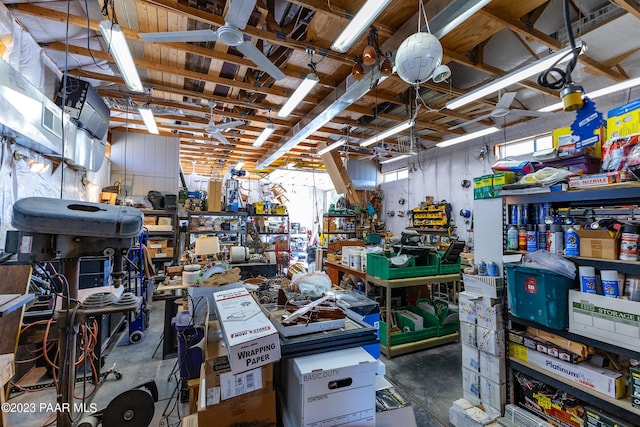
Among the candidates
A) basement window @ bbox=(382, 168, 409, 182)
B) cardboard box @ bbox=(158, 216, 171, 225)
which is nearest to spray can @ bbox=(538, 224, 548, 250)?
cardboard box @ bbox=(158, 216, 171, 225)

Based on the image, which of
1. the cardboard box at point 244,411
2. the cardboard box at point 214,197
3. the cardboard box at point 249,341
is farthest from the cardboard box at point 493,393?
the cardboard box at point 214,197

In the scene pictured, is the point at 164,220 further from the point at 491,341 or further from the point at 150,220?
the point at 491,341

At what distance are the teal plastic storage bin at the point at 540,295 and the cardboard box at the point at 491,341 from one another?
0.71ft

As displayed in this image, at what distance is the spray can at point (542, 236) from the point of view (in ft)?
5.99

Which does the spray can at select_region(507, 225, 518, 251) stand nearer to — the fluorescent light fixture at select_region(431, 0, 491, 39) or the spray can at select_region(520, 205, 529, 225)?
the spray can at select_region(520, 205, 529, 225)

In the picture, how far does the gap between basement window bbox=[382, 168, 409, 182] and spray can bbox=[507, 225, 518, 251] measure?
690 cm

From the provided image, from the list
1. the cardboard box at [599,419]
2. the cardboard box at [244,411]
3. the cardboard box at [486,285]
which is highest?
the cardboard box at [486,285]

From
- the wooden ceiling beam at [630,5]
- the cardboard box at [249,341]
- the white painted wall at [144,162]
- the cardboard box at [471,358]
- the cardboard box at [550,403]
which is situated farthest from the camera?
the white painted wall at [144,162]

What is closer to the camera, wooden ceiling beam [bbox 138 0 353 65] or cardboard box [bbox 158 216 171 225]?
wooden ceiling beam [bbox 138 0 353 65]

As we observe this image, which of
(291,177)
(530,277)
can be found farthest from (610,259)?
(291,177)

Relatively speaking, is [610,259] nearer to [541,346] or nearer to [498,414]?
[541,346]

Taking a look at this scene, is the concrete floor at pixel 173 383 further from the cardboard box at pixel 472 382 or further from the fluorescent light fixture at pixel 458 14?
the fluorescent light fixture at pixel 458 14

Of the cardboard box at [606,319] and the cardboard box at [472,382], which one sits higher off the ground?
the cardboard box at [606,319]

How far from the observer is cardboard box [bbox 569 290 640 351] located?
1370 mm
